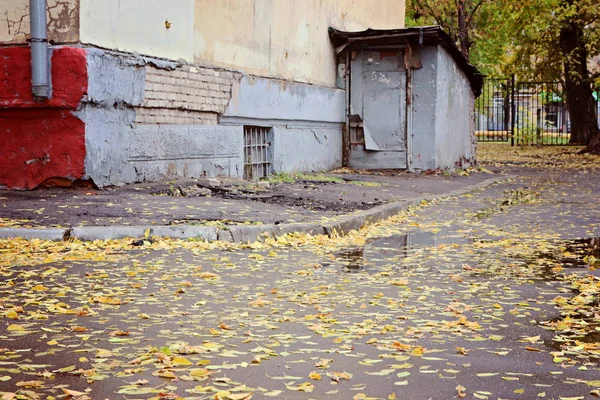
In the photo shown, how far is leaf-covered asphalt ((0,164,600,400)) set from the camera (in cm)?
438

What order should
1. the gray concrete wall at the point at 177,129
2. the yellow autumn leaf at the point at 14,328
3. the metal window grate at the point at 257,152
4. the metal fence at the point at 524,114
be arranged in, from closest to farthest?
1. the yellow autumn leaf at the point at 14,328
2. the gray concrete wall at the point at 177,129
3. the metal window grate at the point at 257,152
4. the metal fence at the point at 524,114

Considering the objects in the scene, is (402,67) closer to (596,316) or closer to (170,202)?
(170,202)

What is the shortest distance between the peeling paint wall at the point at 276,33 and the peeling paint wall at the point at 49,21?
3.29 meters

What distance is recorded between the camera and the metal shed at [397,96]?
20609 mm

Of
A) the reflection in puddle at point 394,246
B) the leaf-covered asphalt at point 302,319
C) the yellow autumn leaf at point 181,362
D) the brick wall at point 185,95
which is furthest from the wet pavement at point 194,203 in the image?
the yellow autumn leaf at point 181,362

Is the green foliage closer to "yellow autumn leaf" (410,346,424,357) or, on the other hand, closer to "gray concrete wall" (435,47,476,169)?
"gray concrete wall" (435,47,476,169)

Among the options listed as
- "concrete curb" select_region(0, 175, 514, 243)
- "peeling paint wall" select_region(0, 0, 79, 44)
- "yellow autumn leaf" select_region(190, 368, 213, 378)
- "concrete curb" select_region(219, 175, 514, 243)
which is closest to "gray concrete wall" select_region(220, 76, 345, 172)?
"concrete curb" select_region(219, 175, 514, 243)

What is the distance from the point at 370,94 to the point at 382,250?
12.5 meters

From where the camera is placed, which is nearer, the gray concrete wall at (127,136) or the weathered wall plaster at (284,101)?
the gray concrete wall at (127,136)

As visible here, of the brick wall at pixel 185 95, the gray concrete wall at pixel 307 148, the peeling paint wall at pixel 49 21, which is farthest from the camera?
the gray concrete wall at pixel 307 148

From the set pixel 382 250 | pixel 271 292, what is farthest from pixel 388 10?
pixel 271 292

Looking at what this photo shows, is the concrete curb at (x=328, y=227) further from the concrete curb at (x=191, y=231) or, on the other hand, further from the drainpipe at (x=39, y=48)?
the drainpipe at (x=39, y=48)

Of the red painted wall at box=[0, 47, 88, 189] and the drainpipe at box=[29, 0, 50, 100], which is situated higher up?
the drainpipe at box=[29, 0, 50, 100]

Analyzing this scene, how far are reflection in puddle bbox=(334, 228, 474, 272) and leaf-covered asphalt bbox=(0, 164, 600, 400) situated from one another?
28mm
